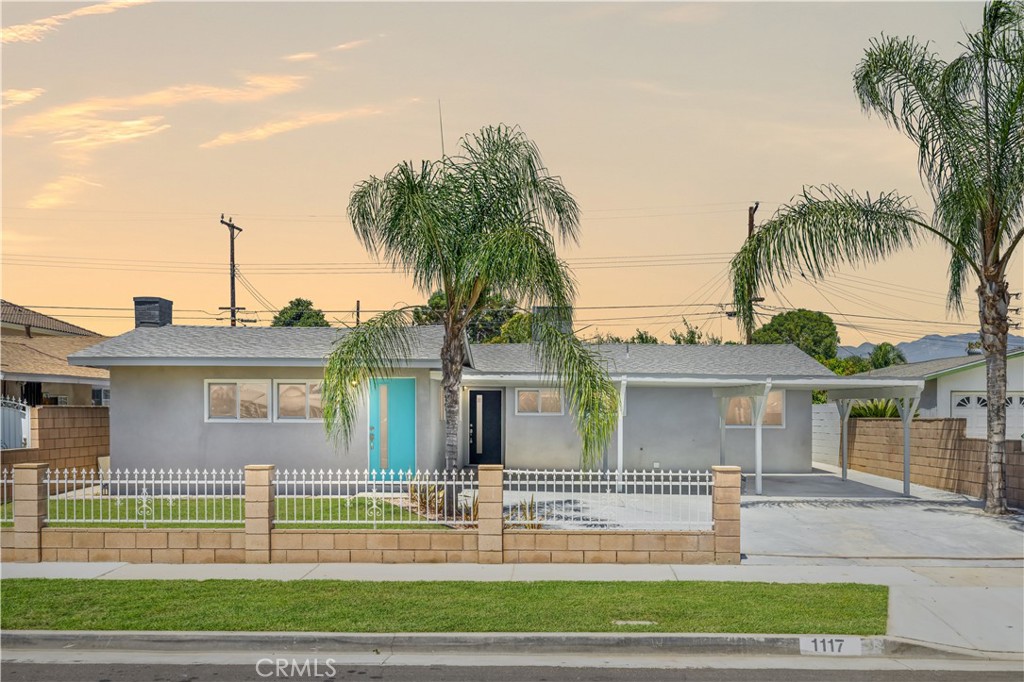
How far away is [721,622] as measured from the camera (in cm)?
959

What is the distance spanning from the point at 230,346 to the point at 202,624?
1262 centimetres

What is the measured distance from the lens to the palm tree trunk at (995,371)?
18234mm

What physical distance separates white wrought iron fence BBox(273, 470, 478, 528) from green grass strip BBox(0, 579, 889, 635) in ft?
4.59

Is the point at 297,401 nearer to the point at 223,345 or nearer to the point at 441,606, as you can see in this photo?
the point at 223,345

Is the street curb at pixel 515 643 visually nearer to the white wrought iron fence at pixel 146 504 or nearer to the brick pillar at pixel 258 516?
the brick pillar at pixel 258 516

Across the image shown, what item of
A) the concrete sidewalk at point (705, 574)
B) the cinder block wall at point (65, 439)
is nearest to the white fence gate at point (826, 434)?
the concrete sidewalk at point (705, 574)

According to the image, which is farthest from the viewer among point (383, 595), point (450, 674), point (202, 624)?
point (383, 595)

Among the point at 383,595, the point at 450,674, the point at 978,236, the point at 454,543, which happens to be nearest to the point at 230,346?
the point at 454,543

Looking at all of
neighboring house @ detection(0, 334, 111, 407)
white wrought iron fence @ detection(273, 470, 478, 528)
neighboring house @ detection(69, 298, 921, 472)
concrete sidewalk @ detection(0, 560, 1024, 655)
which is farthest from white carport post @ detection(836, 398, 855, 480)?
neighboring house @ detection(0, 334, 111, 407)

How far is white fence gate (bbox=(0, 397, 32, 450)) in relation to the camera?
19.7 meters

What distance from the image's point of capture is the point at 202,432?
20688 millimetres

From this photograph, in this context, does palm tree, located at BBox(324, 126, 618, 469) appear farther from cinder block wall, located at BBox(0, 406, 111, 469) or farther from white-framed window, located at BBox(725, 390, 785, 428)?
white-framed window, located at BBox(725, 390, 785, 428)

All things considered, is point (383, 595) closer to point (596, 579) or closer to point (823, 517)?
point (596, 579)

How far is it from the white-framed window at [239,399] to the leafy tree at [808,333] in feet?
164
